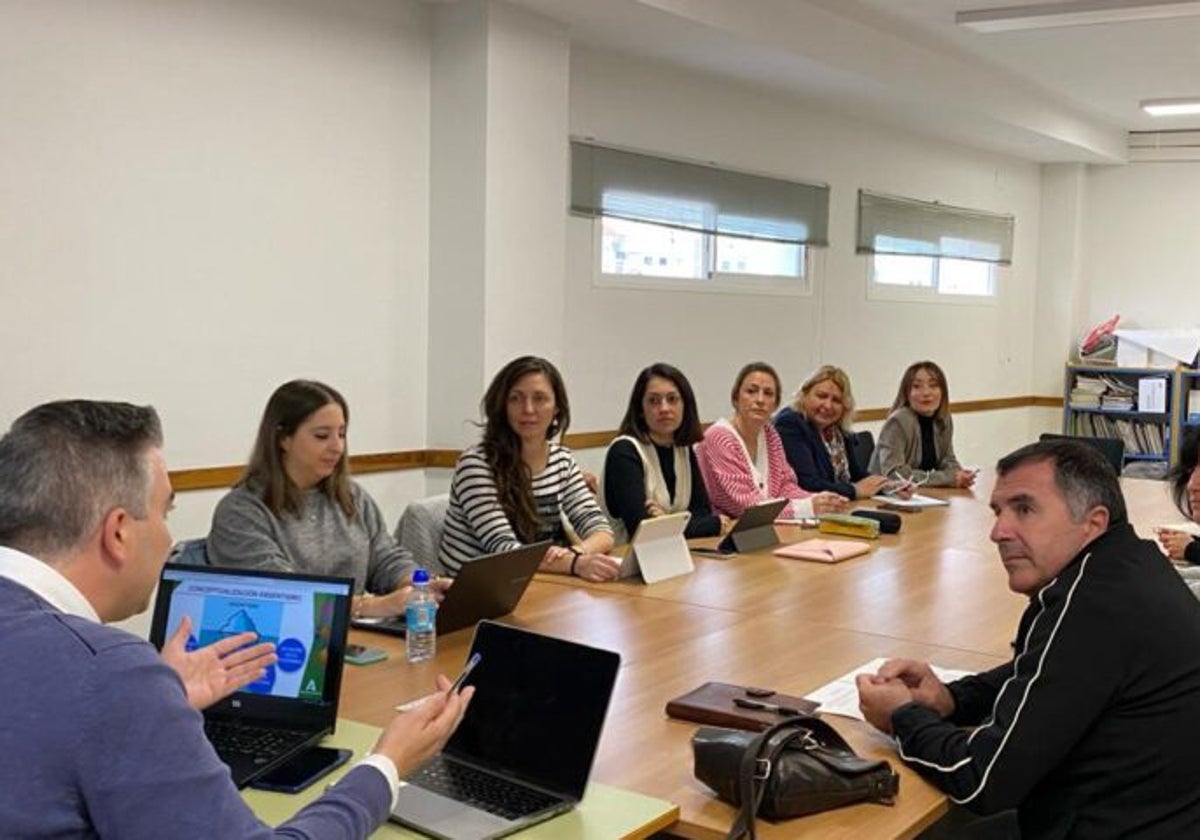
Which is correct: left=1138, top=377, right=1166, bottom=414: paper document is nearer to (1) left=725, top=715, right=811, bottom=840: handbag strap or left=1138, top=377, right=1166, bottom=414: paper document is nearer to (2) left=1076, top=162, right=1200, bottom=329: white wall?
(2) left=1076, top=162, right=1200, bottom=329: white wall

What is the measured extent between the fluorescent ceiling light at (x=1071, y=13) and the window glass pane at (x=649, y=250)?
1691 millimetres

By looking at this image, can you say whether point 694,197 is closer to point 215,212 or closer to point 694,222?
point 694,222

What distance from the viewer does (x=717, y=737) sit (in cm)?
190

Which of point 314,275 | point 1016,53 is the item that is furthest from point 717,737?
point 1016,53

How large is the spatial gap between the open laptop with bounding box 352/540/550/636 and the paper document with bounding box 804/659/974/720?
74 centimetres

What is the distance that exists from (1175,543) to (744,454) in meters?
1.57

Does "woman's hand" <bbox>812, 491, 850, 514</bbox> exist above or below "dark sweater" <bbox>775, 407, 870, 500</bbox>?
below

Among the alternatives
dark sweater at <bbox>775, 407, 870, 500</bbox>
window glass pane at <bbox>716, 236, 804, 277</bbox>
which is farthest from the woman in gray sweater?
window glass pane at <bbox>716, 236, 804, 277</bbox>

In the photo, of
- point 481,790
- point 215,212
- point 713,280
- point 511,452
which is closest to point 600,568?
point 511,452

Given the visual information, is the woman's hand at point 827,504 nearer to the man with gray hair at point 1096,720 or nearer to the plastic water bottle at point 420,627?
the plastic water bottle at point 420,627

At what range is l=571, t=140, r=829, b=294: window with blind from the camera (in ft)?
18.4

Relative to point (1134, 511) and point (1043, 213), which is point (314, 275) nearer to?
point (1134, 511)

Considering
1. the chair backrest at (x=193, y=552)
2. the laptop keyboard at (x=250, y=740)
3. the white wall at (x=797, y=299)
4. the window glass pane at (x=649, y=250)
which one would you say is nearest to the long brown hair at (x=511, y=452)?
the chair backrest at (x=193, y=552)

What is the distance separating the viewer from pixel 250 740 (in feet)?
6.41
